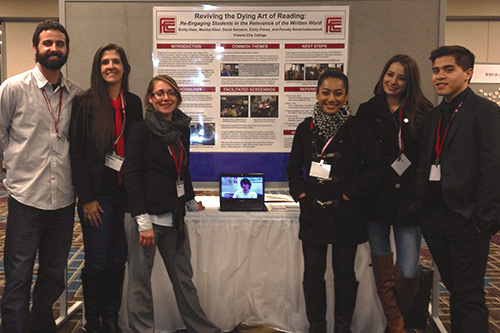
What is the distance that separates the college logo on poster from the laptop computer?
105 cm

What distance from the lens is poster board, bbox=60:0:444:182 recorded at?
265cm

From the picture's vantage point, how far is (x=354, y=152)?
208 cm

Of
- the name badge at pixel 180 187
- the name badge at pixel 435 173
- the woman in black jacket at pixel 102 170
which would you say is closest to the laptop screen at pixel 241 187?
the name badge at pixel 180 187

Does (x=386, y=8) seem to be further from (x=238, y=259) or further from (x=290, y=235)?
(x=238, y=259)

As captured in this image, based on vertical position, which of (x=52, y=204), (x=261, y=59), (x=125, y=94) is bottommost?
(x=52, y=204)

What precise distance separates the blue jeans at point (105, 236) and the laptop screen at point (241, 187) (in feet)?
2.07

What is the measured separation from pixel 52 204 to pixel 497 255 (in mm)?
4308

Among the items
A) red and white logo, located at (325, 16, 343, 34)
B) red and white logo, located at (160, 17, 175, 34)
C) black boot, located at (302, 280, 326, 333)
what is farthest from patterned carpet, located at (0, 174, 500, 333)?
red and white logo, located at (160, 17, 175, 34)

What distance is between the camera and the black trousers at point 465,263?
1757 mm

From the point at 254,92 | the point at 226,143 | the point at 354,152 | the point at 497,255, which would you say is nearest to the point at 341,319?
the point at 354,152

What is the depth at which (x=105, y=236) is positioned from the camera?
218 cm

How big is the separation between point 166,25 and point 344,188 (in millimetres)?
1620

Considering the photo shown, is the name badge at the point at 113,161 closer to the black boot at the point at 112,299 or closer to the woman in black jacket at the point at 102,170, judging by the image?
the woman in black jacket at the point at 102,170

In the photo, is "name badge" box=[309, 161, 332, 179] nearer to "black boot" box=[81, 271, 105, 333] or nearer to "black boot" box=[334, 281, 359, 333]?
"black boot" box=[334, 281, 359, 333]
